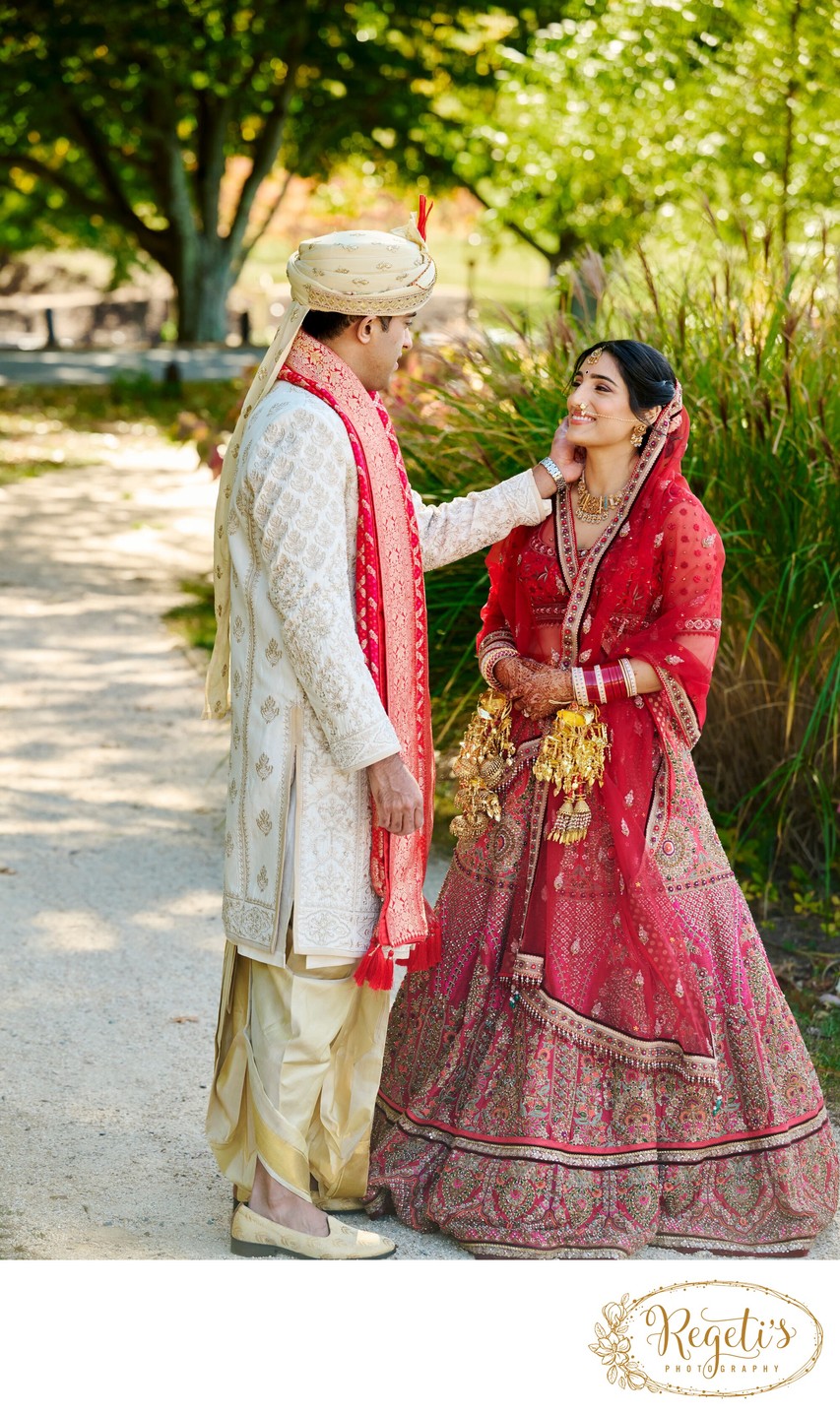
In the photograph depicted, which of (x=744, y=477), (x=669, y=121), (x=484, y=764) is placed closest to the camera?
(x=484, y=764)

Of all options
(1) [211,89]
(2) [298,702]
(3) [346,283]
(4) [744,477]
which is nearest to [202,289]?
(1) [211,89]

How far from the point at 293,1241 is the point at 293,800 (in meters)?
0.85

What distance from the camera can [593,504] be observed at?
3111 millimetres

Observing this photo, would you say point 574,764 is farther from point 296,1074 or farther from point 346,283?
point 346,283

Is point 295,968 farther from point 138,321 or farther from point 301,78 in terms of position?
point 138,321

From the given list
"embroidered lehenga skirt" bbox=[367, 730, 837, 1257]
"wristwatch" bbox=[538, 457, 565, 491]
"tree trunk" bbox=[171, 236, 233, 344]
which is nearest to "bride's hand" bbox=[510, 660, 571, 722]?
"embroidered lehenga skirt" bbox=[367, 730, 837, 1257]

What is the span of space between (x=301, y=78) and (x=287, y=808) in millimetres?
19033

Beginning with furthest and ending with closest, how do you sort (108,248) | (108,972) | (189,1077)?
(108,248), (108,972), (189,1077)

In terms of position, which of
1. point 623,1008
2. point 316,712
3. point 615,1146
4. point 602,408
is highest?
point 602,408

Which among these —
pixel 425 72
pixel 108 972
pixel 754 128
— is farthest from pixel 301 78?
pixel 108 972

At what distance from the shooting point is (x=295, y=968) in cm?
289

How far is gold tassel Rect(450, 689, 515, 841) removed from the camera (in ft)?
10.5

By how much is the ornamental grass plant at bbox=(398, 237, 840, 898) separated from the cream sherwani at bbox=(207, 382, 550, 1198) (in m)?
1.94
